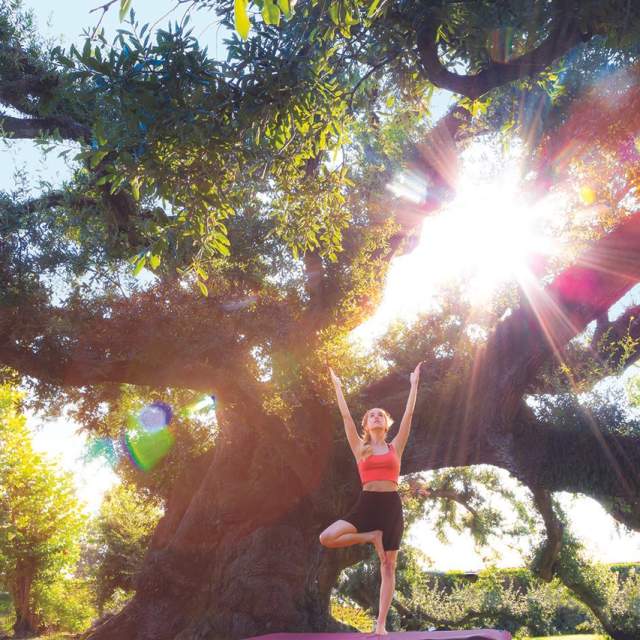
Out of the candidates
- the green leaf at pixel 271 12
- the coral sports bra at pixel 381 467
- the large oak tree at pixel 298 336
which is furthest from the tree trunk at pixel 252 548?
the green leaf at pixel 271 12

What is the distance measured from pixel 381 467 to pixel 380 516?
0.54 metres

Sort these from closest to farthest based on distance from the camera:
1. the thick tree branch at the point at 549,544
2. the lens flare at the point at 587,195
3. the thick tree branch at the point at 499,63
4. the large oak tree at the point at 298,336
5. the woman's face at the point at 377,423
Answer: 1. the thick tree branch at the point at 499,63
2. the woman's face at the point at 377,423
3. the large oak tree at the point at 298,336
4. the lens flare at the point at 587,195
5. the thick tree branch at the point at 549,544

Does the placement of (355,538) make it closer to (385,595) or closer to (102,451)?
(385,595)

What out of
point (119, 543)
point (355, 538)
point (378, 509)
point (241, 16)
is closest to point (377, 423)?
point (378, 509)

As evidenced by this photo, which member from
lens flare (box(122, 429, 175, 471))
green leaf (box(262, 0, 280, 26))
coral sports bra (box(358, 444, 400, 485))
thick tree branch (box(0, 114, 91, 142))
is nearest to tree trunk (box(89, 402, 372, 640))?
lens flare (box(122, 429, 175, 471))

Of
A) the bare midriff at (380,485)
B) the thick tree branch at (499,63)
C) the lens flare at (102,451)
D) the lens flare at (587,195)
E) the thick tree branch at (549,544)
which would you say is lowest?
the thick tree branch at (549,544)

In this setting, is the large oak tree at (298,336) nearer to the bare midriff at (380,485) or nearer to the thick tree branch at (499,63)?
the thick tree branch at (499,63)

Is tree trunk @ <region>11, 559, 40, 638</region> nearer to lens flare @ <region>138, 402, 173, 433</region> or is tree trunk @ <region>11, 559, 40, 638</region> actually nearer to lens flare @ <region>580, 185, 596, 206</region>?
lens flare @ <region>138, 402, 173, 433</region>

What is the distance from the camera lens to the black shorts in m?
7.07

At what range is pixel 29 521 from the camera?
2398 cm

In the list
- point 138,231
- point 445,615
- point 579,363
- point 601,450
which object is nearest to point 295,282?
point 138,231

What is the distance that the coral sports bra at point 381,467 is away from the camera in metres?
7.25

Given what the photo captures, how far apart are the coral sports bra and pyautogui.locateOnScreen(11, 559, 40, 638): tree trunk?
2045cm

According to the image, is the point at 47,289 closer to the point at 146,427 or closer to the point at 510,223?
the point at 146,427
